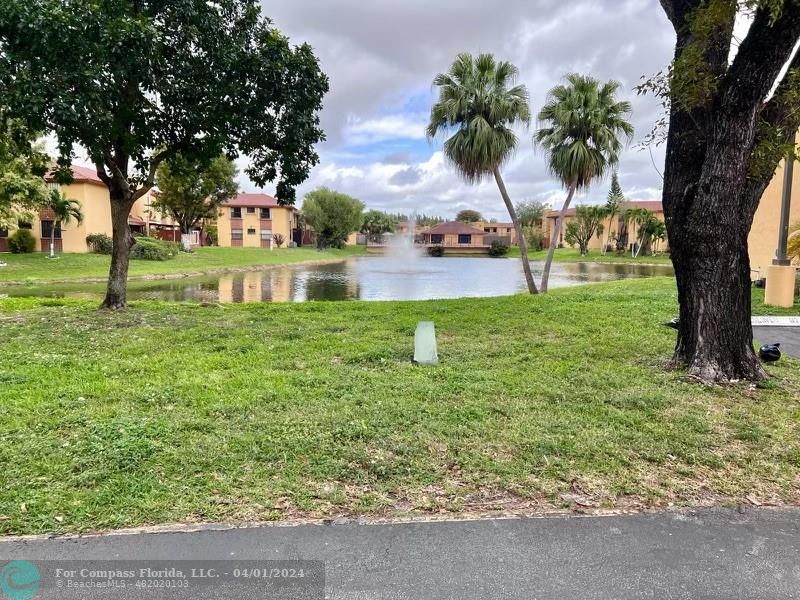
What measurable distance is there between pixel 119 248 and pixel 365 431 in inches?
329

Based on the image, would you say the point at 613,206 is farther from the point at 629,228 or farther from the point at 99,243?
the point at 99,243

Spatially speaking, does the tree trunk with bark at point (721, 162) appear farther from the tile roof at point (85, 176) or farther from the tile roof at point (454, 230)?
the tile roof at point (454, 230)

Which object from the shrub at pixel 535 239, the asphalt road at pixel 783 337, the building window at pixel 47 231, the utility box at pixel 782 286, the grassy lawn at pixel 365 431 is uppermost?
the shrub at pixel 535 239

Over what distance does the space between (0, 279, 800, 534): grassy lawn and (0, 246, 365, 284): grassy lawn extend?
19.6 metres

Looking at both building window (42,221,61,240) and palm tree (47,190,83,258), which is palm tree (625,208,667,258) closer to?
palm tree (47,190,83,258)

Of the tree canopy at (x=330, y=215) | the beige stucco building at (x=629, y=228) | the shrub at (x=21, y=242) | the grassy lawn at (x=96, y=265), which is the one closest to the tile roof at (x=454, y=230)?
the beige stucco building at (x=629, y=228)

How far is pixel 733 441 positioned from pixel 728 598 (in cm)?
188

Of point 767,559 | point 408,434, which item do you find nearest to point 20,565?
point 408,434

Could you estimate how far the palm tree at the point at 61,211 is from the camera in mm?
A: 26062

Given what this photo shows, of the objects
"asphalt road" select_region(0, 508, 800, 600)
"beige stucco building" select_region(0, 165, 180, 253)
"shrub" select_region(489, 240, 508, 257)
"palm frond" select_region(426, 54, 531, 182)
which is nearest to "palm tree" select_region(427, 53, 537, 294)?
"palm frond" select_region(426, 54, 531, 182)

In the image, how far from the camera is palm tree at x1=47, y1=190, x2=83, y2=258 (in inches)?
1026

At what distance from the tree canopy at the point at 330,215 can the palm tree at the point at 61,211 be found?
101 ft

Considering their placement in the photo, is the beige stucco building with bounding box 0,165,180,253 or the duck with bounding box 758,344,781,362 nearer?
the duck with bounding box 758,344,781,362

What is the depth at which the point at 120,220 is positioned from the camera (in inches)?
389
